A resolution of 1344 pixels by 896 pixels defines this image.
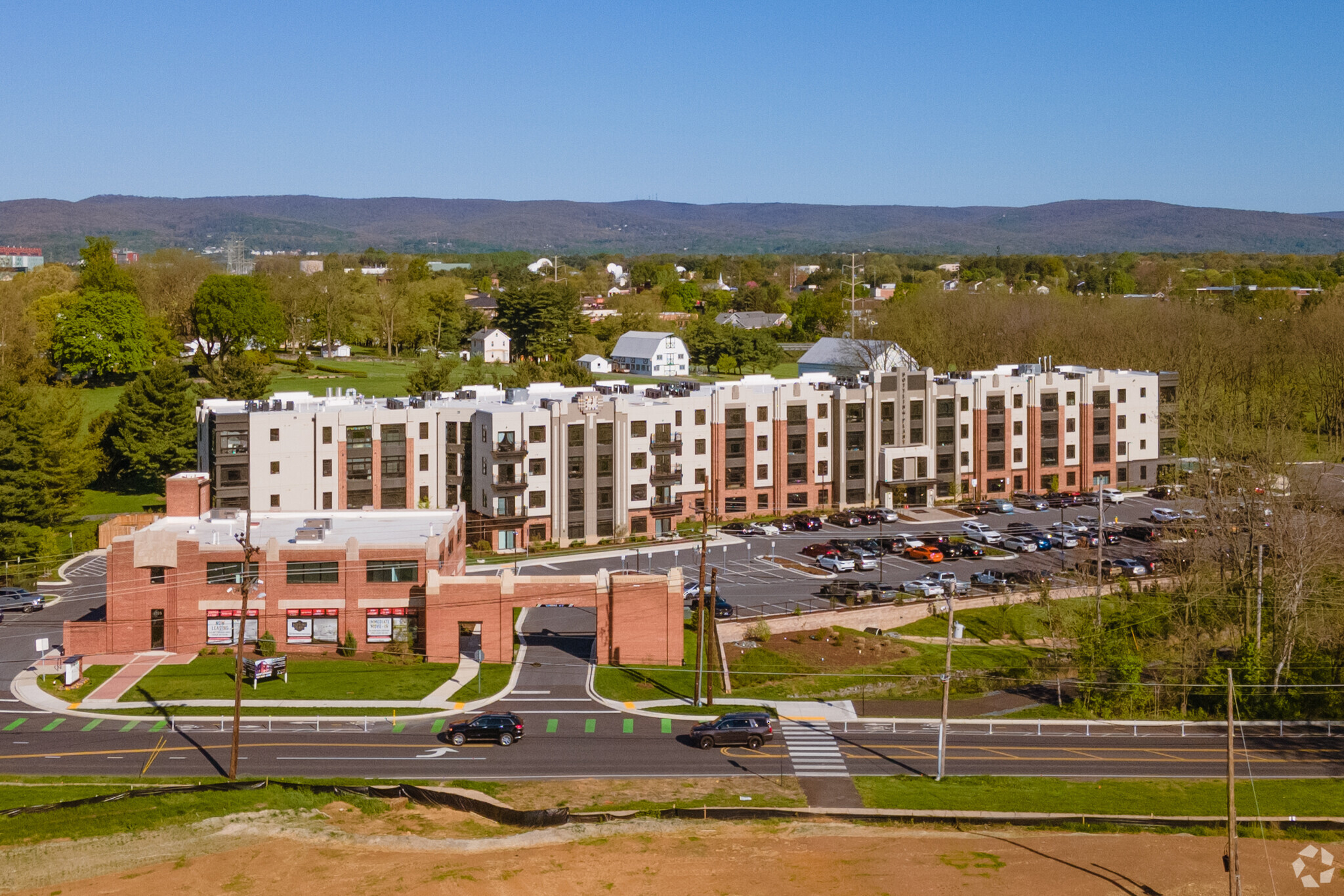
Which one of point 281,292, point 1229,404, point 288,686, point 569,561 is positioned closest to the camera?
point 288,686

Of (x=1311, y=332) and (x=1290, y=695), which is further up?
(x=1311, y=332)

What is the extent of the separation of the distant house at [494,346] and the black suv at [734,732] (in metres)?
Result: 132

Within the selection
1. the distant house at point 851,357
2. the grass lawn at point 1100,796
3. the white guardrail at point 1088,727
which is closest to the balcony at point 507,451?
the white guardrail at point 1088,727

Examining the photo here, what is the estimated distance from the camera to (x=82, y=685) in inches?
2176

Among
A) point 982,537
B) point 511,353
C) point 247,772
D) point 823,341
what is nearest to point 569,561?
point 982,537

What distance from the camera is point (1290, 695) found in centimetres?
5675

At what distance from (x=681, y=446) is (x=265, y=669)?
41.4m

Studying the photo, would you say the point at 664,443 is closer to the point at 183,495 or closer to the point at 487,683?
the point at 183,495

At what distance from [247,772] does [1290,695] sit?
139 ft

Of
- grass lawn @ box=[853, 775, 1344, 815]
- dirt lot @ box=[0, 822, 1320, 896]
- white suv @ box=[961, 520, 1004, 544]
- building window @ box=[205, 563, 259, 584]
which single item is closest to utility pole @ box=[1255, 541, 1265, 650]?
grass lawn @ box=[853, 775, 1344, 815]

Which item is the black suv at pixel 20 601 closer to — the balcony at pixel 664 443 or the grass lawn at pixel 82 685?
the grass lawn at pixel 82 685

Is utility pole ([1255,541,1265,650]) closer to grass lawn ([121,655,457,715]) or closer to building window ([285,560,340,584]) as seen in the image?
grass lawn ([121,655,457,715])

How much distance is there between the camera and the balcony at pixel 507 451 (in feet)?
280

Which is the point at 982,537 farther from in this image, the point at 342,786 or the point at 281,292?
the point at 281,292
